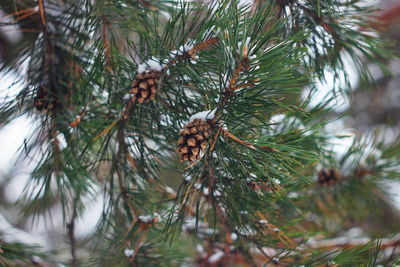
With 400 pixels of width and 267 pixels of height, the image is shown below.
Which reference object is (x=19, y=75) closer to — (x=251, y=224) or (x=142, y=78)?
(x=142, y=78)

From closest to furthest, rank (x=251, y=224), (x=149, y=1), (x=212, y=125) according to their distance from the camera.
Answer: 1. (x=212, y=125)
2. (x=251, y=224)
3. (x=149, y=1)

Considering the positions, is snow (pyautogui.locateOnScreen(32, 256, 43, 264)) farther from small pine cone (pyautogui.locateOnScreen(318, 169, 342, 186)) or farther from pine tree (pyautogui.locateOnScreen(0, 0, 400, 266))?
small pine cone (pyautogui.locateOnScreen(318, 169, 342, 186))

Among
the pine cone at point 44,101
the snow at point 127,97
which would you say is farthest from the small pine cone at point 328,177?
the pine cone at point 44,101

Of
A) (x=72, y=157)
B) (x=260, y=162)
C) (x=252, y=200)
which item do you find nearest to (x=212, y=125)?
(x=260, y=162)

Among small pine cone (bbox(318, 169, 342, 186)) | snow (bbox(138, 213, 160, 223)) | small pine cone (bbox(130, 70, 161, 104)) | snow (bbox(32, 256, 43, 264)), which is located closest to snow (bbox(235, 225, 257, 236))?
snow (bbox(138, 213, 160, 223))

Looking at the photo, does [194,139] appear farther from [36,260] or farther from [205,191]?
[36,260]

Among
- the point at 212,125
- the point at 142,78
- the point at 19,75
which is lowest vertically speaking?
the point at 212,125
